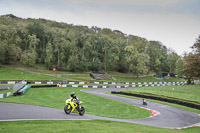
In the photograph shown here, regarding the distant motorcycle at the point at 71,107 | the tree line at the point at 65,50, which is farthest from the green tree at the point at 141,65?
the distant motorcycle at the point at 71,107

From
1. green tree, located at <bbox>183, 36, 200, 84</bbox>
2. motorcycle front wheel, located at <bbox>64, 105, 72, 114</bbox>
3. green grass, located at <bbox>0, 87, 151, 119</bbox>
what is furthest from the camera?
green tree, located at <bbox>183, 36, 200, 84</bbox>

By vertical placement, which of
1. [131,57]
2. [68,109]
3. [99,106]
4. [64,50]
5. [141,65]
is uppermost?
[64,50]

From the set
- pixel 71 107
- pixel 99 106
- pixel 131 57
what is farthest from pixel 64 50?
pixel 71 107

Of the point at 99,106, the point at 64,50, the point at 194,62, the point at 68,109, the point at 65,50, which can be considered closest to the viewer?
the point at 68,109

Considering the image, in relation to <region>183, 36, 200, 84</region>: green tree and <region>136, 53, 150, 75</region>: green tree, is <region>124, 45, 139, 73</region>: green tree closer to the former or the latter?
<region>136, 53, 150, 75</region>: green tree

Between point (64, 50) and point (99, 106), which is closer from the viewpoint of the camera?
point (99, 106)

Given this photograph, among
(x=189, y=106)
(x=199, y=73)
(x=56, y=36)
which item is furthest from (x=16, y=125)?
(x=56, y=36)

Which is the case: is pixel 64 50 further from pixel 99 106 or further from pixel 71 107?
pixel 71 107

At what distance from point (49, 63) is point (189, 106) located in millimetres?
65552

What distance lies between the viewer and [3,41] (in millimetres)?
79250

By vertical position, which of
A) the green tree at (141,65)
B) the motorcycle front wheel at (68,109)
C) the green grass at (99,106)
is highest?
the green tree at (141,65)

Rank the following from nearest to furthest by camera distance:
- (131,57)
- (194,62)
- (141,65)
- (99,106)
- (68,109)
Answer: (68,109) → (99,106) → (194,62) → (141,65) → (131,57)

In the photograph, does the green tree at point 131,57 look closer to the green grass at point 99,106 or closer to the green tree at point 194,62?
the green tree at point 194,62

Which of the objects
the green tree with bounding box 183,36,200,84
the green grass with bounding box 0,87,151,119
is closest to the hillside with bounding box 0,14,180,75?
the green tree with bounding box 183,36,200,84
